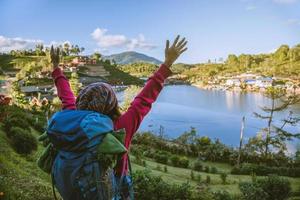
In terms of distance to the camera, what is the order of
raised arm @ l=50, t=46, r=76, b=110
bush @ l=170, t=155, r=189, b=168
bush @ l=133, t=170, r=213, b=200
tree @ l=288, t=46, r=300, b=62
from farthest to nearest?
tree @ l=288, t=46, r=300, b=62
bush @ l=170, t=155, r=189, b=168
bush @ l=133, t=170, r=213, b=200
raised arm @ l=50, t=46, r=76, b=110

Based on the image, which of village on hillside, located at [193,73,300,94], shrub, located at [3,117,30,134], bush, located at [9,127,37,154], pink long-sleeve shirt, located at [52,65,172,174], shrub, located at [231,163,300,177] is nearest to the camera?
pink long-sleeve shirt, located at [52,65,172,174]

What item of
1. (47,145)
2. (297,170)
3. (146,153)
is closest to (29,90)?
(146,153)

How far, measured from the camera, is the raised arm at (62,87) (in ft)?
6.77

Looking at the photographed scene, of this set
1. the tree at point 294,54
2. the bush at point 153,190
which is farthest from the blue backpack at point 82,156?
the tree at point 294,54

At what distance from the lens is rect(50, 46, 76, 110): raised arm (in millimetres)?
2062

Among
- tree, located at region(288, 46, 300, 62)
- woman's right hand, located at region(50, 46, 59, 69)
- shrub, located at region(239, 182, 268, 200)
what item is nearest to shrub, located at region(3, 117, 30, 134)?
shrub, located at region(239, 182, 268, 200)

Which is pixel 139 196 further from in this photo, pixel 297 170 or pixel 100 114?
pixel 297 170

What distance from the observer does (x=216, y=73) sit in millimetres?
128500

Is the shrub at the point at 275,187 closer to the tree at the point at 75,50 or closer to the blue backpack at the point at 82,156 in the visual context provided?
the blue backpack at the point at 82,156

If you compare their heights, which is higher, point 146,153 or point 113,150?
point 113,150

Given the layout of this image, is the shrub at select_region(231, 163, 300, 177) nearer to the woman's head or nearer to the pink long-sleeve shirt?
the pink long-sleeve shirt

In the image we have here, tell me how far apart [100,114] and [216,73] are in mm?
129506

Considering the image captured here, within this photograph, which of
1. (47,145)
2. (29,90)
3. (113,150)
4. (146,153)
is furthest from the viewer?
(29,90)

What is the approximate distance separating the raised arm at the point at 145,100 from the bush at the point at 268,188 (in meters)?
7.09
